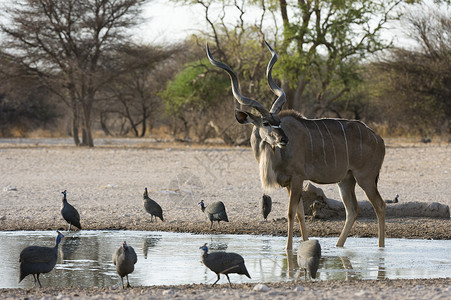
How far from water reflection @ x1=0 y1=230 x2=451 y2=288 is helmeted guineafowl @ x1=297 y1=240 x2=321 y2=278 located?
207 mm

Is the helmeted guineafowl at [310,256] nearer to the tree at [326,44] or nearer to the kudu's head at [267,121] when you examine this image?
the kudu's head at [267,121]

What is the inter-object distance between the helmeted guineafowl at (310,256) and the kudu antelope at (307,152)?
1.43m

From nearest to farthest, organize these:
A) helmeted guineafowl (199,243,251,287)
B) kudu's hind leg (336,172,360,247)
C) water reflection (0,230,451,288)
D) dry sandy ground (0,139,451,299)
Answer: dry sandy ground (0,139,451,299), helmeted guineafowl (199,243,251,287), water reflection (0,230,451,288), kudu's hind leg (336,172,360,247)

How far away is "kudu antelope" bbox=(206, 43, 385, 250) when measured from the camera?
788cm

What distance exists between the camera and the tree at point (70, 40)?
27562 millimetres

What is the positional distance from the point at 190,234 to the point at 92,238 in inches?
47.3

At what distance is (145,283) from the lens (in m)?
6.06

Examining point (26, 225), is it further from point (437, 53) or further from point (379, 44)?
point (437, 53)

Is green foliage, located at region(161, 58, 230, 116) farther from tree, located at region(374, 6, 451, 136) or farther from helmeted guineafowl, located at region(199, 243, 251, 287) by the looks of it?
helmeted guineafowl, located at region(199, 243, 251, 287)

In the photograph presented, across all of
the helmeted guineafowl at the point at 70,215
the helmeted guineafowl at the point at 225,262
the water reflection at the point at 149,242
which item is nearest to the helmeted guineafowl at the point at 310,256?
the helmeted guineafowl at the point at 225,262

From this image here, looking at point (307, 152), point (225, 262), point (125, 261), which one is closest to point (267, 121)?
point (307, 152)

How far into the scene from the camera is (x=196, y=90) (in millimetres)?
29859

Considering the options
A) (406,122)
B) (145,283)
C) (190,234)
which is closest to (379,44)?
(406,122)

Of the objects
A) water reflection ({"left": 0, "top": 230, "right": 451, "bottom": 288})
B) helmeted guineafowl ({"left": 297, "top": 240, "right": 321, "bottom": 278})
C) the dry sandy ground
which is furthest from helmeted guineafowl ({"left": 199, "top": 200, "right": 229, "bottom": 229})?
helmeted guineafowl ({"left": 297, "top": 240, "right": 321, "bottom": 278})
